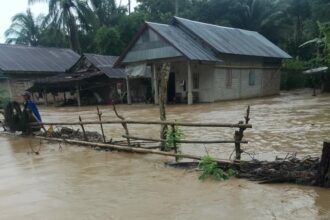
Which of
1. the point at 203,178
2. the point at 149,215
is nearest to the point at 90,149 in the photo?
the point at 203,178

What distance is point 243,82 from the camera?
23000 mm

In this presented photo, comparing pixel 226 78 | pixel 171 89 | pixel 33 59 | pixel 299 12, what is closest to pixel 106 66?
pixel 171 89

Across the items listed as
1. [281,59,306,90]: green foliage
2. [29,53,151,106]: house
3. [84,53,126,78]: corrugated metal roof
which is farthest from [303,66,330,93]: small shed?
[84,53,126,78]: corrugated metal roof

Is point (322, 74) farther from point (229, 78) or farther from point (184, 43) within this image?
point (184, 43)

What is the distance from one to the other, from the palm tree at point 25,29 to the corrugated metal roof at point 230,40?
2361cm

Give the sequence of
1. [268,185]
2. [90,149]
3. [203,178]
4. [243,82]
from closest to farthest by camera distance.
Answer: [268,185] < [203,178] < [90,149] < [243,82]

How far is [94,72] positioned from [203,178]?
19.8m

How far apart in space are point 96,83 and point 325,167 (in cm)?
2091

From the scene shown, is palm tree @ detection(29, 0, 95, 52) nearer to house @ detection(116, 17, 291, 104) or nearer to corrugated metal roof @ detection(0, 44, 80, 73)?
corrugated metal roof @ detection(0, 44, 80, 73)

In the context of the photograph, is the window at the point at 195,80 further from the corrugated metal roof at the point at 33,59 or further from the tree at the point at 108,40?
the corrugated metal roof at the point at 33,59

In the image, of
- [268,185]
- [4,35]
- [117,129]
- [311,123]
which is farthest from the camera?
[4,35]

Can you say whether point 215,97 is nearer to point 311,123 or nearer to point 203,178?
point 311,123

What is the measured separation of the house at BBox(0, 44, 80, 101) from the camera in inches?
1104

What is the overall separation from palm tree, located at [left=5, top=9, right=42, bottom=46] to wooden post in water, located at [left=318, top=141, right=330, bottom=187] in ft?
130
